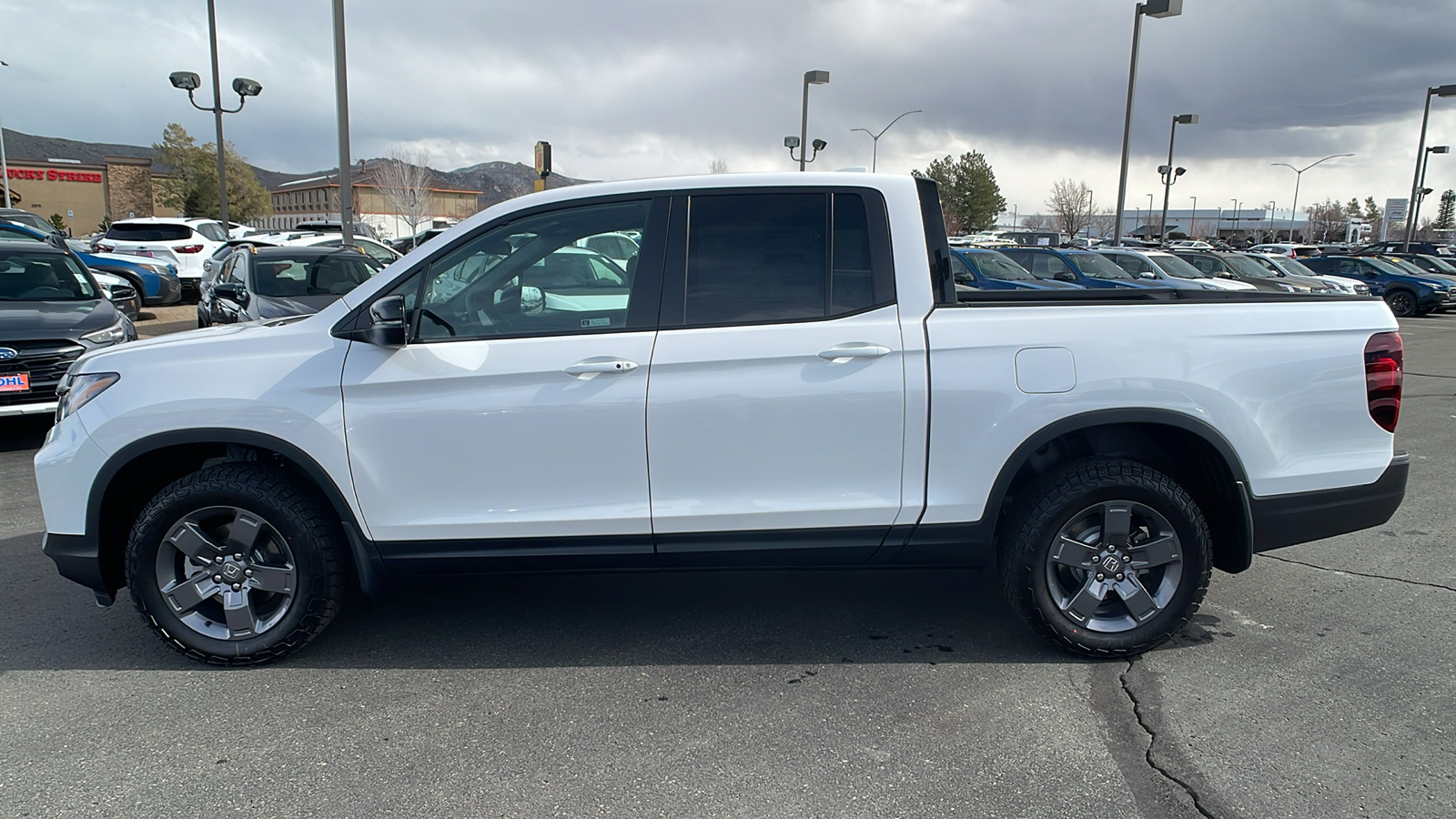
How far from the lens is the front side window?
3.56 metres

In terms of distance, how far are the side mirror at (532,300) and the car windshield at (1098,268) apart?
1572cm

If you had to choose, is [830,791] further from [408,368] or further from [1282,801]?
[408,368]

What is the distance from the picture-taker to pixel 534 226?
12.0 feet

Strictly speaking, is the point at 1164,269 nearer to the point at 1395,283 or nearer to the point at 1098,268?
the point at 1098,268

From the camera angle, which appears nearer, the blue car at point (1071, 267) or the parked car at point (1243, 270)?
the blue car at point (1071, 267)

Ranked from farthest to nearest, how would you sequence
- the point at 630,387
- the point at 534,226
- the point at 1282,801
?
the point at 534,226 → the point at 630,387 → the point at 1282,801

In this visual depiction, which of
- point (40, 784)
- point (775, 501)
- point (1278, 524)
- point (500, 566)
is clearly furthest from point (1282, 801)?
point (40, 784)

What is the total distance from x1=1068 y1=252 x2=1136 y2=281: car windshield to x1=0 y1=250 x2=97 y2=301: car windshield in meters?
15.4

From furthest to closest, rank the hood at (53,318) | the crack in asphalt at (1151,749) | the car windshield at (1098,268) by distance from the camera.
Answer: the car windshield at (1098,268) → the hood at (53,318) → the crack in asphalt at (1151,749)

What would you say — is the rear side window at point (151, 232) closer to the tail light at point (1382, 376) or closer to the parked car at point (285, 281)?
the parked car at point (285, 281)

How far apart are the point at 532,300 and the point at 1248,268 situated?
22152 millimetres

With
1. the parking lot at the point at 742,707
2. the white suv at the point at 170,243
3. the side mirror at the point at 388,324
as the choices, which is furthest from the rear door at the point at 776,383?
the white suv at the point at 170,243

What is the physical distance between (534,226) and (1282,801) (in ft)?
10.4

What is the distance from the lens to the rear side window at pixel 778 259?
356cm
